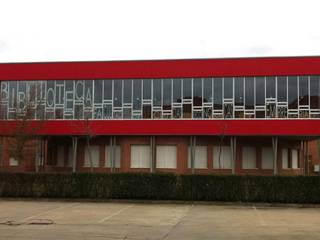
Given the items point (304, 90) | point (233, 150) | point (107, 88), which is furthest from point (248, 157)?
point (107, 88)

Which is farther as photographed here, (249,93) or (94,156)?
(94,156)

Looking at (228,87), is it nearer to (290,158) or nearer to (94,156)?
(290,158)

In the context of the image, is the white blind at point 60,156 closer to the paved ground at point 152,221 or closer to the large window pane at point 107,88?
the large window pane at point 107,88

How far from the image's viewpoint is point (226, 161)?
4075cm

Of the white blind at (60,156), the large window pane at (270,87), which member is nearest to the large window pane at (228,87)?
the large window pane at (270,87)

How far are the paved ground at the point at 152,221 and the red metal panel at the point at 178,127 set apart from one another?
14.5 meters

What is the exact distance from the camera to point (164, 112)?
39500mm

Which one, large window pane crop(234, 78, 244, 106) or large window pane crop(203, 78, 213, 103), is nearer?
large window pane crop(234, 78, 244, 106)

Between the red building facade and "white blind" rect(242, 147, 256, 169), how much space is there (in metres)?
0.08

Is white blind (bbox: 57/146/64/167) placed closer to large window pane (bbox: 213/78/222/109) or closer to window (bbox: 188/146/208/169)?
window (bbox: 188/146/208/169)

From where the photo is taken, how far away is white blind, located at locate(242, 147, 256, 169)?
4116 centimetres

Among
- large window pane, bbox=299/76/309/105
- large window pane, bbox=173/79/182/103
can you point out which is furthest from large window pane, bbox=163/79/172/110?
large window pane, bbox=299/76/309/105

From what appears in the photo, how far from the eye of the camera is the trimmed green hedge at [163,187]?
24234 millimetres

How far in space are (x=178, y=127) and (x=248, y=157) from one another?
20.7 ft
